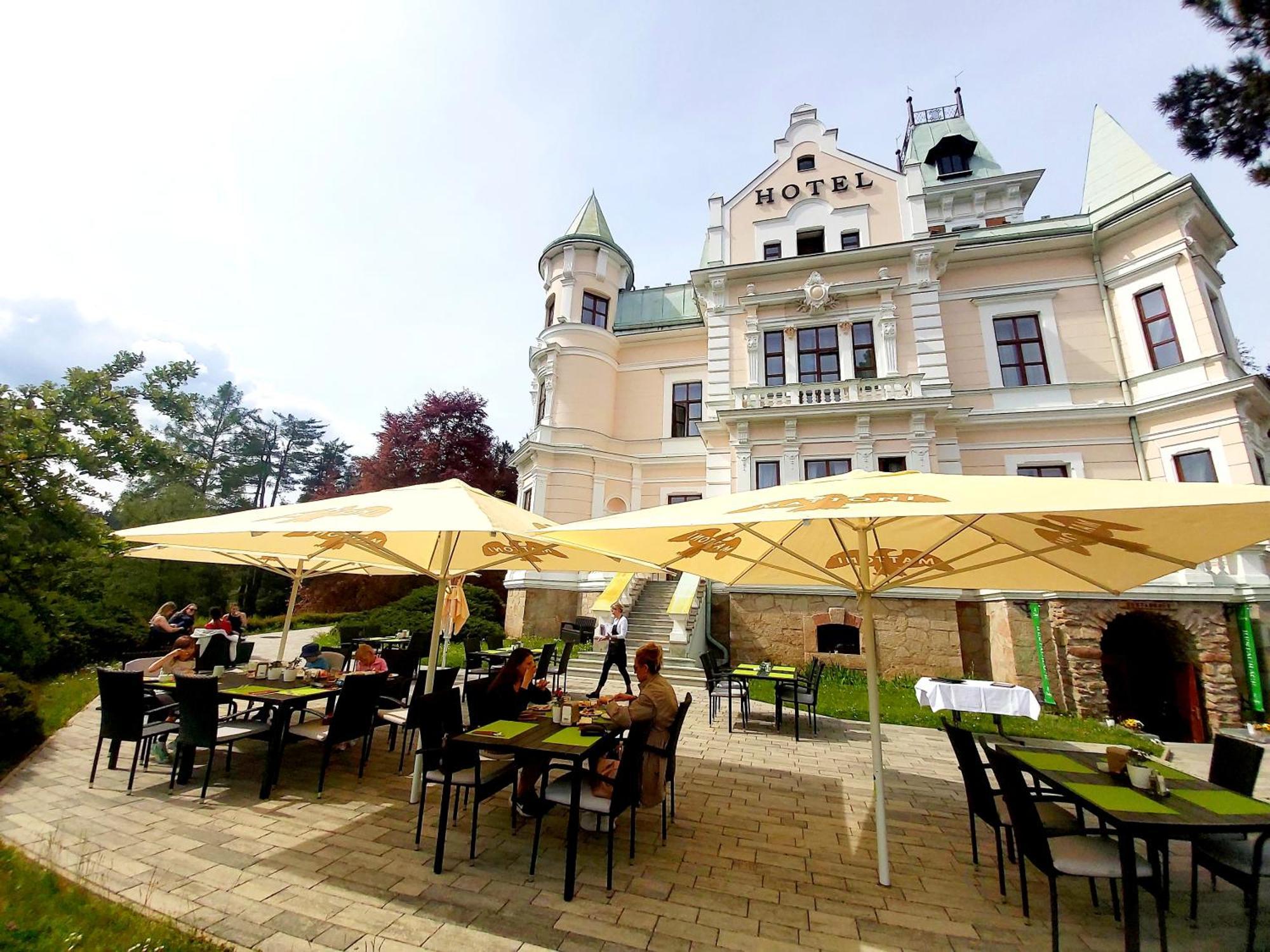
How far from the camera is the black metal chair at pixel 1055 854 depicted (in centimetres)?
320

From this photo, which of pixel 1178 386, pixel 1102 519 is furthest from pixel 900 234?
pixel 1102 519

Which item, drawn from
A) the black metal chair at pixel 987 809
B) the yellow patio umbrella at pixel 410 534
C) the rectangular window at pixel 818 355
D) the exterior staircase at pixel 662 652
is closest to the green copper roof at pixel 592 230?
the rectangular window at pixel 818 355

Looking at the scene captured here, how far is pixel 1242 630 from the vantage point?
10406mm

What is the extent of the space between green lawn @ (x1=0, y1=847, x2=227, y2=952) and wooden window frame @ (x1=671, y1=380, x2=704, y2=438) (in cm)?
1833

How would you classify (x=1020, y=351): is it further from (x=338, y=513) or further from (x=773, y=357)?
(x=338, y=513)

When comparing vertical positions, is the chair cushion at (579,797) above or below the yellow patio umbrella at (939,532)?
below

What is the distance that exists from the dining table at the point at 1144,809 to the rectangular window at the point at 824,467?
34.9 feet

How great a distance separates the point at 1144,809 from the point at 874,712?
1702 mm

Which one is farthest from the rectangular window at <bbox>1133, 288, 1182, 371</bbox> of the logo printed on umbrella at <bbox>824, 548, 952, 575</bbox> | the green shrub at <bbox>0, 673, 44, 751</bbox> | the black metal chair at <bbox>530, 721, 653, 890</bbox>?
the green shrub at <bbox>0, 673, 44, 751</bbox>

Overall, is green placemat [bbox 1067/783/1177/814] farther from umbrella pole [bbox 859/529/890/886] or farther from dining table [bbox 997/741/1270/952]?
umbrella pole [bbox 859/529/890/886]

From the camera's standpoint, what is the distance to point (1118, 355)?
46.6 ft

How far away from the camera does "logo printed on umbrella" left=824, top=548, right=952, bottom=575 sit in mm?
4820

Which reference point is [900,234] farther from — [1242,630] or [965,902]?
[965,902]

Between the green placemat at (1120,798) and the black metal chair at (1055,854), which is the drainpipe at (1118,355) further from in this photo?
the black metal chair at (1055,854)
